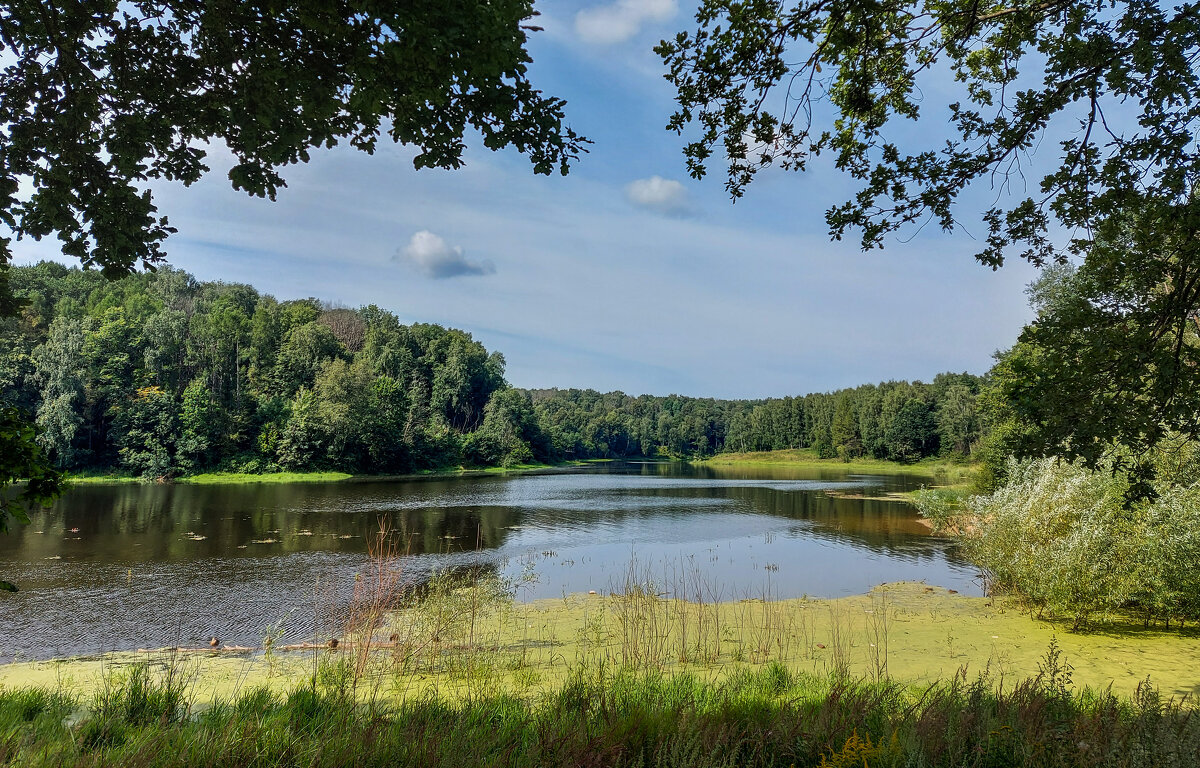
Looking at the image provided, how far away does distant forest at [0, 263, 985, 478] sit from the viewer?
4994 cm

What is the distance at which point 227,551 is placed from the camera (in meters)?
18.8

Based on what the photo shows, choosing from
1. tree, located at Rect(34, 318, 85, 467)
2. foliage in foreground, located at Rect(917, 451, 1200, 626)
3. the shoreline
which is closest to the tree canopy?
foliage in foreground, located at Rect(917, 451, 1200, 626)

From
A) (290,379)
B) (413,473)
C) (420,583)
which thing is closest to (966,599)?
(420,583)

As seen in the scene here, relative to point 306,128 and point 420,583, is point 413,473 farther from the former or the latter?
point 306,128

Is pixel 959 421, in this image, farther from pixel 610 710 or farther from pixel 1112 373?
pixel 610 710

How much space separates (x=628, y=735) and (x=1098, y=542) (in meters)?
10.9

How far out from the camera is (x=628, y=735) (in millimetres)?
3307

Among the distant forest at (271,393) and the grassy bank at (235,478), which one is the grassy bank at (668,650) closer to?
the distant forest at (271,393)

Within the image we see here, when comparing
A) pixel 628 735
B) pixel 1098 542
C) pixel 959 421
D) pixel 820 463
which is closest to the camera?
pixel 628 735

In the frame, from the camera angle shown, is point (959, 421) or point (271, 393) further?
point (959, 421)

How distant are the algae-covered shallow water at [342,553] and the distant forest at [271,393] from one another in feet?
56.2

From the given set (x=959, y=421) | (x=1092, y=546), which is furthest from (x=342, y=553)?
(x=959, y=421)

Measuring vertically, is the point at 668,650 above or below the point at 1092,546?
below

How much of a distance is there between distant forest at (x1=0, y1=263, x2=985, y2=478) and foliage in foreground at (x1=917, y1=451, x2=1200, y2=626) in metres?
29.6
